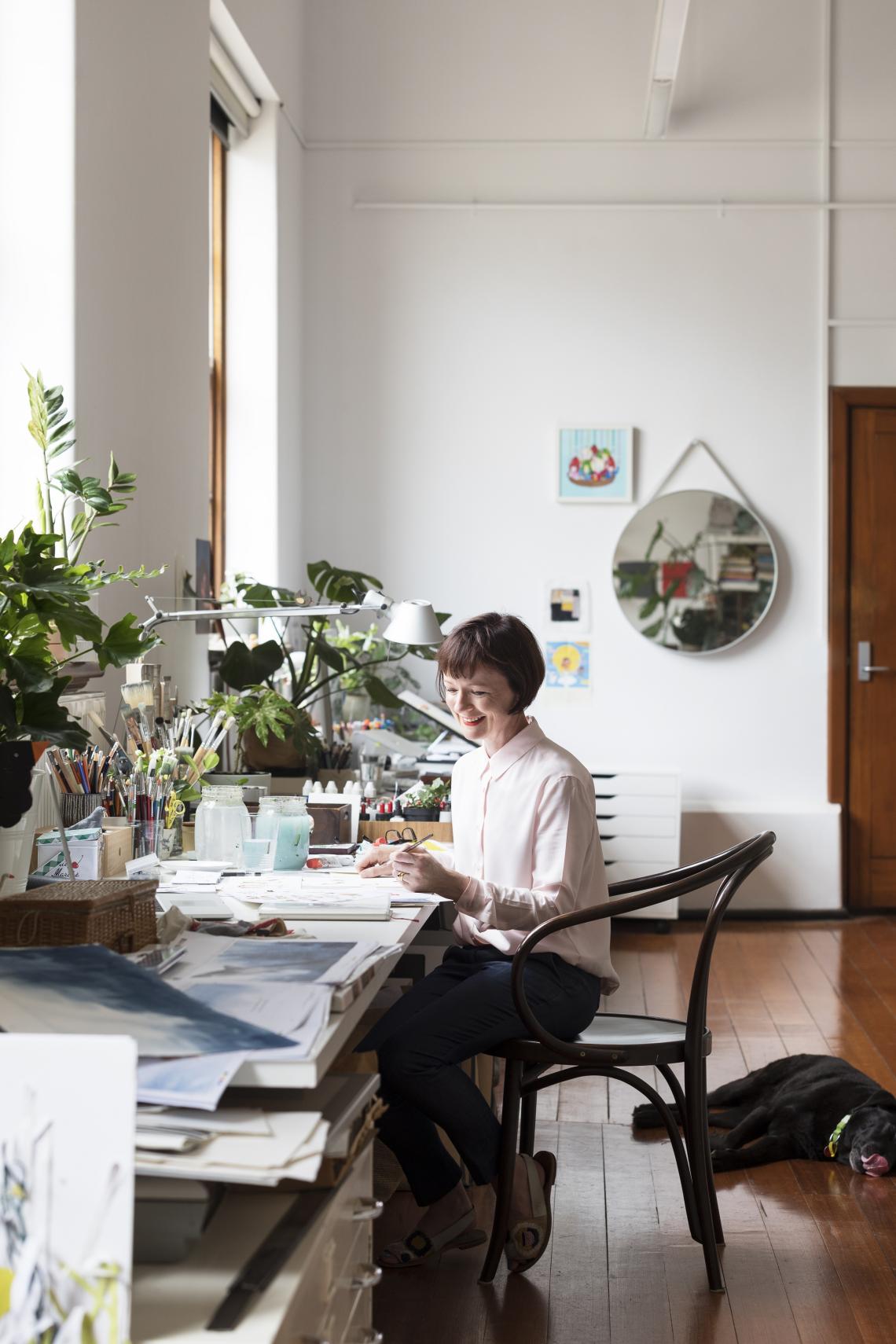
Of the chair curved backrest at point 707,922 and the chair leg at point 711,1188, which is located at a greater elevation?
the chair curved backrest at point 707,922

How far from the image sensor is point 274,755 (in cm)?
390

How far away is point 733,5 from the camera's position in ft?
18.8

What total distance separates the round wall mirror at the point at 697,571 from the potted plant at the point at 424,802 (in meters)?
2.39

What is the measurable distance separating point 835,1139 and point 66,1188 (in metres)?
2.30

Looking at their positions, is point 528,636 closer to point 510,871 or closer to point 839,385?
point 510,871

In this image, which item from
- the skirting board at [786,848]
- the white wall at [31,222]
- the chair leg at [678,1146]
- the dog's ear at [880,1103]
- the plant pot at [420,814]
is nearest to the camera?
the chair leg at [678,1146]

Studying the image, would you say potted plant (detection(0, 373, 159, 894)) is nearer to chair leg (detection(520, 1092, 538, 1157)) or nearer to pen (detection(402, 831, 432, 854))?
pen (detection(402, 831, 432, 854))

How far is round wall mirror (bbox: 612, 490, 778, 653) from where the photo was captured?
18.8 ft

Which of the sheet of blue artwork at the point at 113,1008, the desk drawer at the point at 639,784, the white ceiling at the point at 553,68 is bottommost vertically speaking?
the desk drawer at the point at 639,784

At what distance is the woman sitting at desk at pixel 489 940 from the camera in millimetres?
2252

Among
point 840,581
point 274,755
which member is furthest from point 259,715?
point 840,581

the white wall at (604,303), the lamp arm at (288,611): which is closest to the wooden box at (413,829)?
the lamp arm at (288,611)

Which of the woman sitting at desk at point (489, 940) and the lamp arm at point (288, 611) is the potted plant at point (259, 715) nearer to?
the lamp arm at point (288, 611)

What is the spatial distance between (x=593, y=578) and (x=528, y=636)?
322cm
